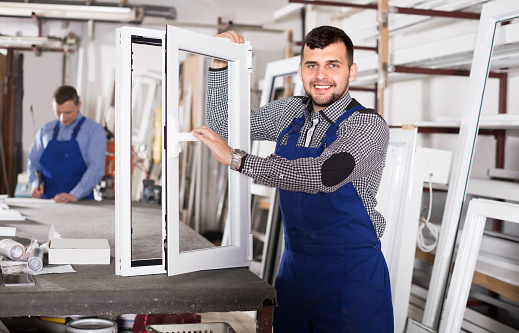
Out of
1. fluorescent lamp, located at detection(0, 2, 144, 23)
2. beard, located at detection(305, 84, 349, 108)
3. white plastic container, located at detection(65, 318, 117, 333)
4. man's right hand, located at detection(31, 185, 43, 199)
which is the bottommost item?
man's right hand, located at detection(31, 185, 43, 199)

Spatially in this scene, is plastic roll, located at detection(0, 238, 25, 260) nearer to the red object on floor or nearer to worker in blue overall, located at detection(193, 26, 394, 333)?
the red object on floor

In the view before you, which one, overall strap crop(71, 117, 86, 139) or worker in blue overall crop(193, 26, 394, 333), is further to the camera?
overall strap crop(71, 117, 86, 139)

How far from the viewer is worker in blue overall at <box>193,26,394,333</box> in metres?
2.26

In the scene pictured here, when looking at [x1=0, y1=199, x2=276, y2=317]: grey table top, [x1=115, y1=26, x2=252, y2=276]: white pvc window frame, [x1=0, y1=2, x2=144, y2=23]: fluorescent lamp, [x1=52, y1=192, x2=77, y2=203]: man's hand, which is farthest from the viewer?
[x1=0, y1=2, x2=144, y2=23]: fluorescent lamp

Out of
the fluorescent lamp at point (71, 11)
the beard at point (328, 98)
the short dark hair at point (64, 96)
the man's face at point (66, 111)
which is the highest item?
the fluorescent lamp at point (71, 11)

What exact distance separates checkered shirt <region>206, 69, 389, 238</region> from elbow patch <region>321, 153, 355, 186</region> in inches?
0.7

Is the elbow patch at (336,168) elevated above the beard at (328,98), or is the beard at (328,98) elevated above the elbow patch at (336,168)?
the beard at (328,98)

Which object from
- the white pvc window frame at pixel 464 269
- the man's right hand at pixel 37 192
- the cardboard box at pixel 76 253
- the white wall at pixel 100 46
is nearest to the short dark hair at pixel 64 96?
the man's right hand at pixel 37 192

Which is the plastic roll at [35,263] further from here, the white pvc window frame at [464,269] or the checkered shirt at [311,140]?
the white pvc window frame at [464,269]

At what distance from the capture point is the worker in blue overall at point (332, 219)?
7.42ft

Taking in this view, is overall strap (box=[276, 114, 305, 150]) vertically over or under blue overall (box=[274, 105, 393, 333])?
over

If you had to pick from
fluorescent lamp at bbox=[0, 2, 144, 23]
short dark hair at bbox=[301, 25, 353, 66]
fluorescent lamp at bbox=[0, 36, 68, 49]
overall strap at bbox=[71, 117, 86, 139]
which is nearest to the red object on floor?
short dark hair at bbox=[301, 25, 353, 66]

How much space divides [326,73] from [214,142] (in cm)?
60

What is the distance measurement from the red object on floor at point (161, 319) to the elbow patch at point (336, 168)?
3.60 ft
